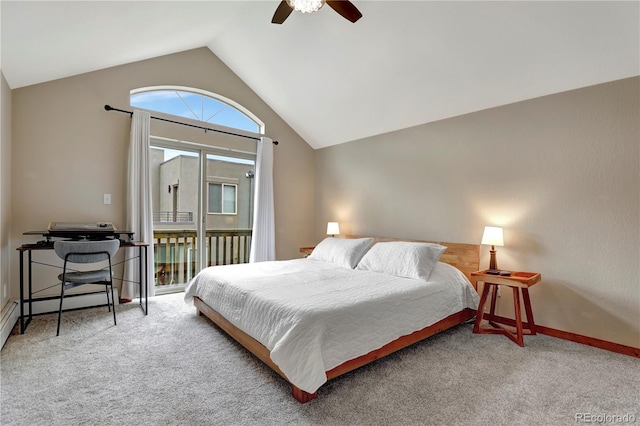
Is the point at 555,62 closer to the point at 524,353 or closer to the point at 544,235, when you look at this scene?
the point at 544,235

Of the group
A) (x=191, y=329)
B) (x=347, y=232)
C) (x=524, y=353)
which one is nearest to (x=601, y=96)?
(x=524, y=353)

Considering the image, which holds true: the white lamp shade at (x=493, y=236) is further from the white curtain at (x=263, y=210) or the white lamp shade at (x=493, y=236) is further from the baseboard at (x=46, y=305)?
the baseboard at (x=46, y=305)

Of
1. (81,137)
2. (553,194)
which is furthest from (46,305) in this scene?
(553,194)

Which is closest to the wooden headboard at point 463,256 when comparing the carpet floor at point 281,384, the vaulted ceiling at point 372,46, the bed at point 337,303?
the bed at point 337,303

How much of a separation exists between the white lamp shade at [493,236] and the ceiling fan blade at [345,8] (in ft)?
7.48

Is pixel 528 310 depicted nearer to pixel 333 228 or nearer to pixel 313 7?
pixel 333 228

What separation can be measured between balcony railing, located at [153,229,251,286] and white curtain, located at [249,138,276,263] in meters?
0.33

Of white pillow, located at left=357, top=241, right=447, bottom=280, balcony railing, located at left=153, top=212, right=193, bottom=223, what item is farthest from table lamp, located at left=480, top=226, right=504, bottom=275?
balcony railing, located at left=153, top=212, right=193, bottom=223

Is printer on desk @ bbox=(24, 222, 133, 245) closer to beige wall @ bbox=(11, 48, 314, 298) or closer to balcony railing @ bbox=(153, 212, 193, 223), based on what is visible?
beige wall @ bbox=(11, 48, 314, 298)

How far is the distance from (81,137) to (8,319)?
1.95 m

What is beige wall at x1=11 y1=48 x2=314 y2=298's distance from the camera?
10.4 feet

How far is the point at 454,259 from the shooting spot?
137 inches

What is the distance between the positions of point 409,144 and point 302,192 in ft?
6.94

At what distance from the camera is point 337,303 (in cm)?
212
